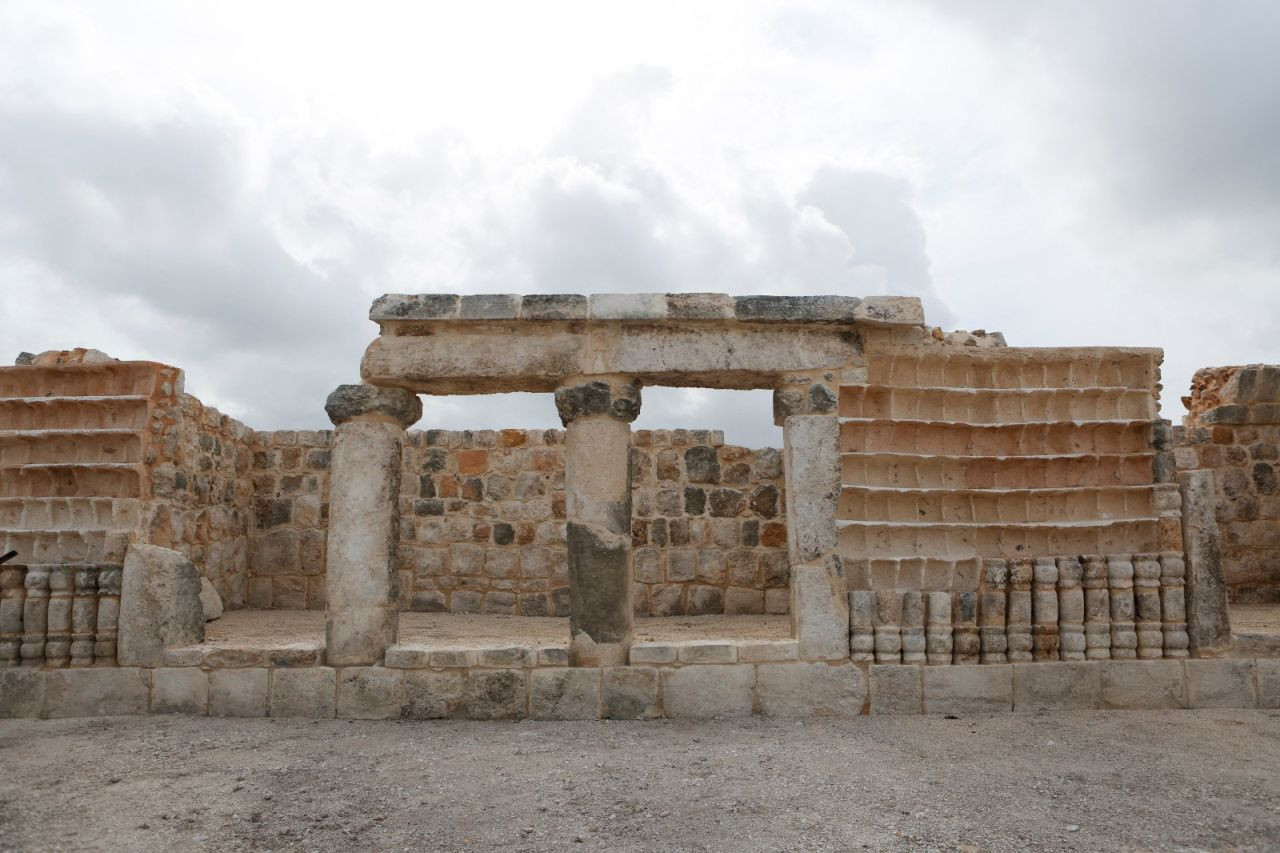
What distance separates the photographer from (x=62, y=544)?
18.3 feet

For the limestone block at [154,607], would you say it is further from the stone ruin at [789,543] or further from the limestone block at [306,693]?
the limestone block at [306,693]

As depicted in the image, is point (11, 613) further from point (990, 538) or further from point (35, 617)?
point (990, 538)

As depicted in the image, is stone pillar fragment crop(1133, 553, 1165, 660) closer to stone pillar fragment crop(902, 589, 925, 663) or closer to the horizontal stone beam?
stone pillar fragment crop(902, 589, 925, 663)

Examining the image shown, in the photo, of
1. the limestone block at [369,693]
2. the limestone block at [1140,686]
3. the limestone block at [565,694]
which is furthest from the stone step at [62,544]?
the limestone block at [1140,686]

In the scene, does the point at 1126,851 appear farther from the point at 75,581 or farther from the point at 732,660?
the point at 75,581

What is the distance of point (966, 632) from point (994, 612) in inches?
8.6

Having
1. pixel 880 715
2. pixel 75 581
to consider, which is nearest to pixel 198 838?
pixel 75 581

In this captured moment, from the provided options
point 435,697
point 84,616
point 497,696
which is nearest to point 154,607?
point 84,616

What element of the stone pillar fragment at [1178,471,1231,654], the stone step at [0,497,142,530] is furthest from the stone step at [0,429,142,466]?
the stone pillar fragment at [1178,471,1231,654]

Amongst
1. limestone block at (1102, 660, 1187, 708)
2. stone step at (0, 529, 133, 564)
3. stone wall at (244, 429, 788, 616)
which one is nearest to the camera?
limestone block at (1102, 660, 1187, 708)

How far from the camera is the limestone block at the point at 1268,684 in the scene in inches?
200

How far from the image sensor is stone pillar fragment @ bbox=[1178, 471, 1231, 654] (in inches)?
201

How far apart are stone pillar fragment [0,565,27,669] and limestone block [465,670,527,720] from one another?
3043 millimetres

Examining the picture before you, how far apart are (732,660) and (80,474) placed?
4730 mm
